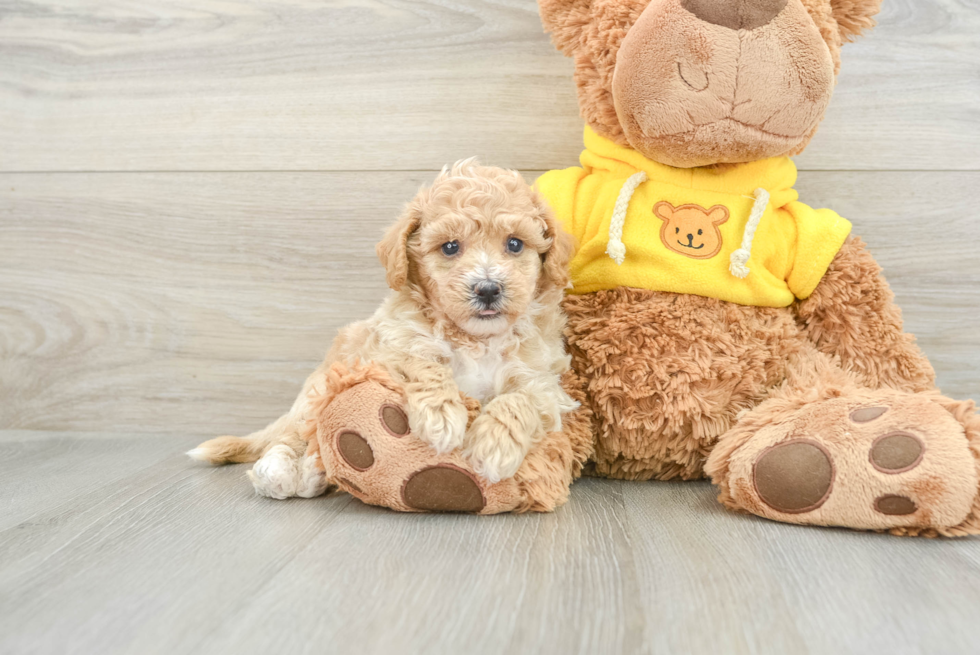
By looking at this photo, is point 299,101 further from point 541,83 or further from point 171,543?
point 171,543

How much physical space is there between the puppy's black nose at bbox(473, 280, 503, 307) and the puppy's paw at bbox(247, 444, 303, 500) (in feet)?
1.49

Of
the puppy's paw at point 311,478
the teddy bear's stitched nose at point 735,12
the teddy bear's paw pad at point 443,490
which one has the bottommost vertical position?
the puppy's paw at point 311,478

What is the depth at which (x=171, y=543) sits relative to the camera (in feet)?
3.19

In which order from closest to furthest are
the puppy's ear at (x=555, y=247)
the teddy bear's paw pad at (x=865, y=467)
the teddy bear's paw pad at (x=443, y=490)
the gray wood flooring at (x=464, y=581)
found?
the gray wood flooring at (x=464, y=581) < the teddy bear's paw pad at (x=865, y=467) < the teddy bear's paw pad at (x=443, y=490) < the puppy's ear at (x=555, y=247)

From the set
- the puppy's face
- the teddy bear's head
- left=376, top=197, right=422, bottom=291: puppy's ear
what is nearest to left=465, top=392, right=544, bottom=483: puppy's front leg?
the puppy's face

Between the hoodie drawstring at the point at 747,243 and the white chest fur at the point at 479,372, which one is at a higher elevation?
the hoodie drawstring at the point at 747,243

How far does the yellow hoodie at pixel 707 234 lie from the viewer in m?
1.18

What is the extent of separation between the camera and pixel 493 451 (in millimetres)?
996

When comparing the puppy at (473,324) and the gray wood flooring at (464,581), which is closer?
the gray wood flooring at (464,581)

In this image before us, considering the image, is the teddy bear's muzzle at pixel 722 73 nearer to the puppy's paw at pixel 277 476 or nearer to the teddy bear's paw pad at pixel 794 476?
the teddy bear's paw pad at pixel 794 476

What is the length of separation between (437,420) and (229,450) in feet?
2.05

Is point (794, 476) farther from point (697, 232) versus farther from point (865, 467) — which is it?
point (697, 232)

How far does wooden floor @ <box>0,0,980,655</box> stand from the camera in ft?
3.13

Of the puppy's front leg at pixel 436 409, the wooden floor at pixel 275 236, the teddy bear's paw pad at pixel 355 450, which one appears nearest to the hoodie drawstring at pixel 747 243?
the wooden floor at pixel 275 236
